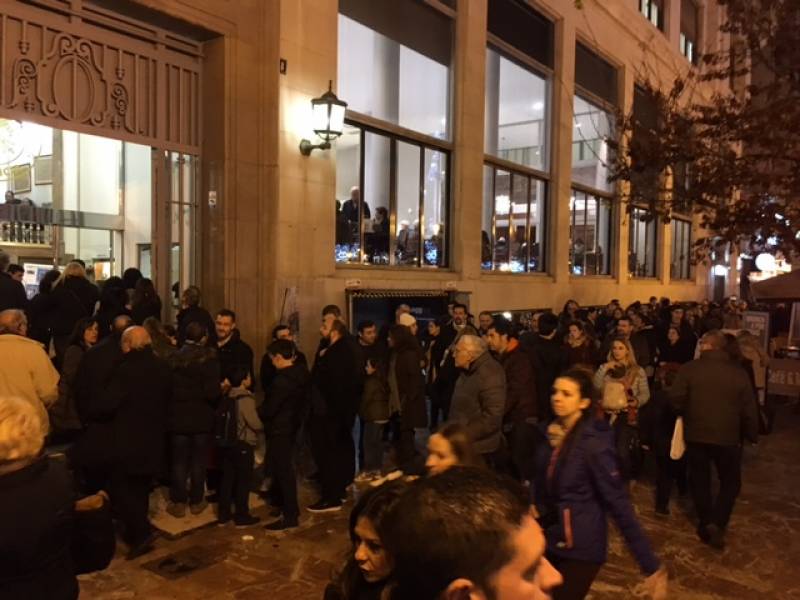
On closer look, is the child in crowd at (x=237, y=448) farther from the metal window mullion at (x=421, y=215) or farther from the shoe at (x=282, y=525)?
the metal window mullion at (x=421, y=215)

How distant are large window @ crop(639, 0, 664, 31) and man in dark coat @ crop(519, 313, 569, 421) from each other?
17741 mm

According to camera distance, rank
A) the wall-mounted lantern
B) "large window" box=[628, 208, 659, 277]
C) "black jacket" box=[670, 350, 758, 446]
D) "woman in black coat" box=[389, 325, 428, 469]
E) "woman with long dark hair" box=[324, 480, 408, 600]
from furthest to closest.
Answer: "large window" box=[628, 208, 659, 277] → the wall-mounted lantern → "woman in black coat" box=[389, 325, 428, 469] → "black jacket" box=[670, 350, 758, 446] → "woman with long dark hair" box=[324, 480, 408, 600]

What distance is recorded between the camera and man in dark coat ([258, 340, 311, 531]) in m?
6.19

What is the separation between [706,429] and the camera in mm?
6125

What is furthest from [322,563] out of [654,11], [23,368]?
[654,11]

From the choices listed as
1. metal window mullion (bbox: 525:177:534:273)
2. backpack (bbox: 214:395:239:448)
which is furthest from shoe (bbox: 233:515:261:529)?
metal window mullion (bbox: 525:177:534:273)

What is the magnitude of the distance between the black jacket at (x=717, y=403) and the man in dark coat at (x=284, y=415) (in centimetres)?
355

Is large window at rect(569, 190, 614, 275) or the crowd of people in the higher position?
large window at rect(569, 190, 614, 275)

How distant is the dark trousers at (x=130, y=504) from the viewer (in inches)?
223

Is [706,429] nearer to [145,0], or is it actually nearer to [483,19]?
[145,0]

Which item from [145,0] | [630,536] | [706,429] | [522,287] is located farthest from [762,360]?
[145,0]

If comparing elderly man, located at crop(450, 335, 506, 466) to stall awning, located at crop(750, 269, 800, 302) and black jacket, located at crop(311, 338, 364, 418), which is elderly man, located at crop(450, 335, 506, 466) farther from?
stall awning, located at crop(750, 269, 800, 302)

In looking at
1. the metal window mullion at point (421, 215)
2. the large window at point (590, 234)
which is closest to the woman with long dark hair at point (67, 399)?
the metal window mullion at point (421, 215)

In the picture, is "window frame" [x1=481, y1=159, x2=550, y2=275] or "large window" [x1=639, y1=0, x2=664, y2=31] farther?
"large window" [x1=639, y1=0, x2=664, y2=31]
